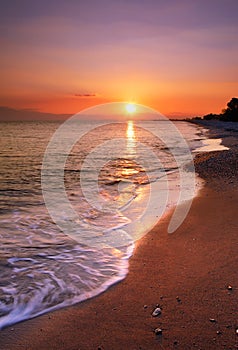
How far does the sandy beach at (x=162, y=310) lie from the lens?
3.52 m

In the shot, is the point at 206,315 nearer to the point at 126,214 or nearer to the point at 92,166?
the point at 126,214

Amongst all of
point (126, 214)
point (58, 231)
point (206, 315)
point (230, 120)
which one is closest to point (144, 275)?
point (206, 315)

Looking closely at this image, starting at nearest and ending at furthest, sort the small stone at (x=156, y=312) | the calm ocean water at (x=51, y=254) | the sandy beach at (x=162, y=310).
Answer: the sandy beach at (x=162, y=310) < the small stone at (x=156, y=312) < the calm ocean water at (x=51, y=254)

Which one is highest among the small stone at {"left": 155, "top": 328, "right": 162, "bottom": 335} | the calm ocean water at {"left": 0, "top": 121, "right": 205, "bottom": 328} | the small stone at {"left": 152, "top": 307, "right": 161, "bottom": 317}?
the small stone at {"left": 152, "top": 307, "right": 161, "bottom": 317}

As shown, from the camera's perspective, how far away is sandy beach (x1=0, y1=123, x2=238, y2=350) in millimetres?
3520

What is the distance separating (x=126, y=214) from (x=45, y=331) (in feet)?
18.7

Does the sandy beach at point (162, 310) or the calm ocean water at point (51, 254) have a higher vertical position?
the sandy beach at point (162, 310)

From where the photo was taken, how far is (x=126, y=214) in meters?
9.32

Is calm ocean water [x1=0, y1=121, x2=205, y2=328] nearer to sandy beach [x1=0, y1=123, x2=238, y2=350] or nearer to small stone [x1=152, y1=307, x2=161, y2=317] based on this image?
sandy beach [x1=0, y1=123, x2=238, y2=350]

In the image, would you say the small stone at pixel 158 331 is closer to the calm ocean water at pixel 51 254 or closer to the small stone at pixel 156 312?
the small stone at pixel 156 312

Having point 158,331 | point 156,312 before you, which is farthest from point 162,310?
point 158,331

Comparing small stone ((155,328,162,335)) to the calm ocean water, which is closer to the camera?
small stone ((155,328,162,335))

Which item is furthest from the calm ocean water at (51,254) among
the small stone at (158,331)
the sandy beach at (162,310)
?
the small stone at (158,331)

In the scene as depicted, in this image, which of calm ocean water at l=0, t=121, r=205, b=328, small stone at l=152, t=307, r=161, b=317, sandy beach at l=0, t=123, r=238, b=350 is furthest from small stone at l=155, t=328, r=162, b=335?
calm ocean water at l=0, t=121, r=205, b=328
